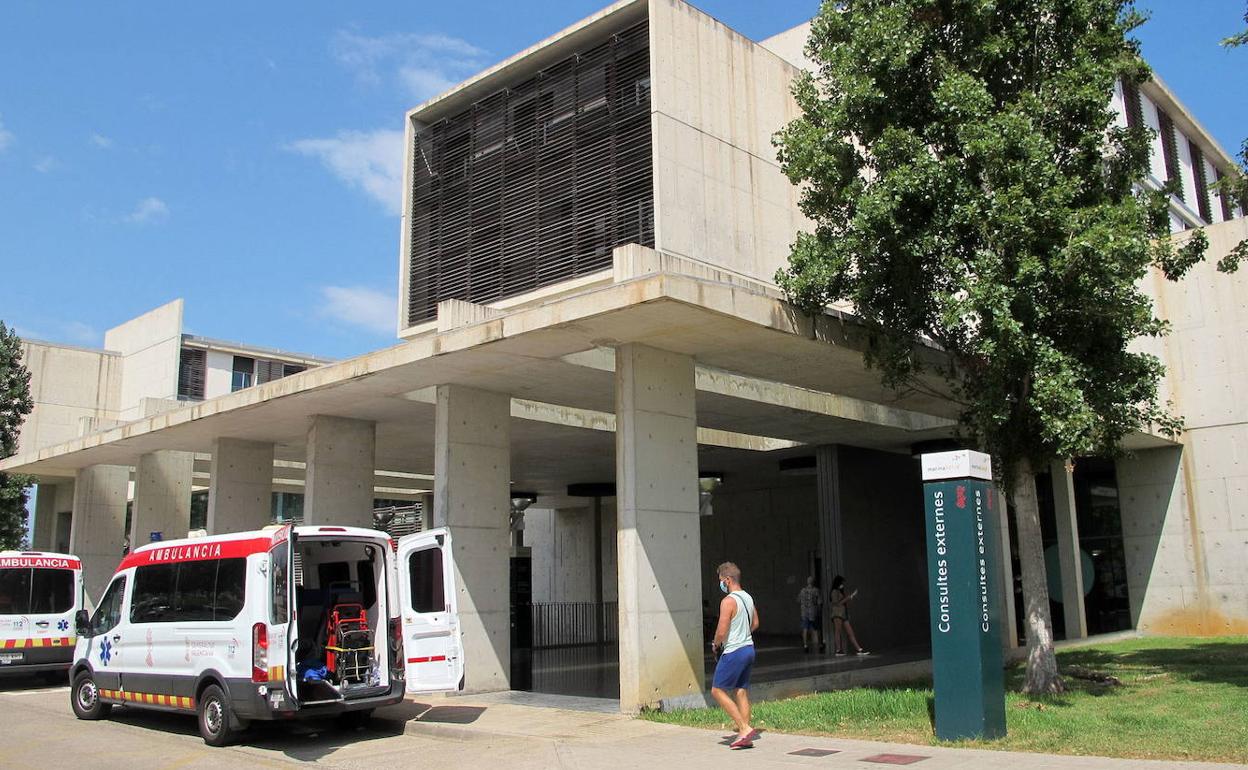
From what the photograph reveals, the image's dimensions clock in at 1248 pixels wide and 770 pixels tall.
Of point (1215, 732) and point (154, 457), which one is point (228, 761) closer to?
point (1215, 732)

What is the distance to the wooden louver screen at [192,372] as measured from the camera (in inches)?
1911

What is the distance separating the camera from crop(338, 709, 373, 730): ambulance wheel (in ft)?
38.6

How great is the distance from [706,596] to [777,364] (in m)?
18.7

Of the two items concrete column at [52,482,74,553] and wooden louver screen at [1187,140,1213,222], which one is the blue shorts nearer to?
concrete column at [52,482,74,553]

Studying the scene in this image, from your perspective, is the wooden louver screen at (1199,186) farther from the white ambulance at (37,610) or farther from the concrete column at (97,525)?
the white ambulance at (37,610)

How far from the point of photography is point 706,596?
31375 mm

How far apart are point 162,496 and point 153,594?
42.1 feet

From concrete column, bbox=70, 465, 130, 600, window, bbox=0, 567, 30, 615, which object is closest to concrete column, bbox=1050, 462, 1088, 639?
window, bbox=0, 567, 30, 615

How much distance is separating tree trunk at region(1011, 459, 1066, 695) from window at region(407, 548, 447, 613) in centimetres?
705

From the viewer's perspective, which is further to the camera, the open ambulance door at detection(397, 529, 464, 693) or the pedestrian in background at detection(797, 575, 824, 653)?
the pedestrian in background at detection(797, 575, 824, 653)

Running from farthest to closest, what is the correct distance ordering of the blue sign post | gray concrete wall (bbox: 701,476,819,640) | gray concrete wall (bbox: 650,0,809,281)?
1. gray concrete wall (bbox: 701,476,819,640)
2. gray concrete wall (bbox: 650,0,809,281)
3. the blue sign post

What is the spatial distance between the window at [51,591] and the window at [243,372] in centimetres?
3595

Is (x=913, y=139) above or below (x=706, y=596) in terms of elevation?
above

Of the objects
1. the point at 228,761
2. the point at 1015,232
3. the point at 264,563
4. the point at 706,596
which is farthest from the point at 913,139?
the point at 706,596
